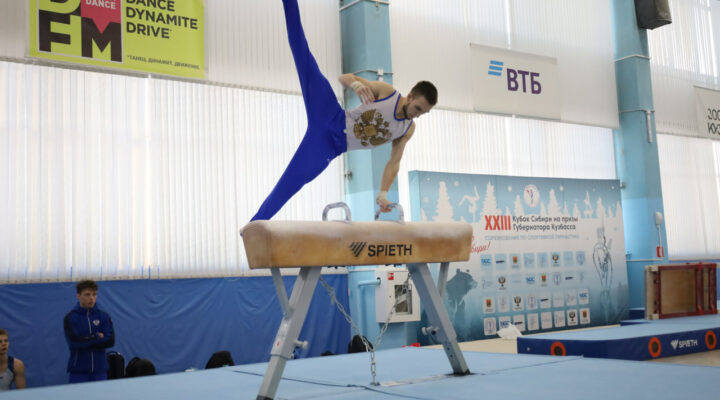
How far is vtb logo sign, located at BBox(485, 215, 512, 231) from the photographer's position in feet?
33.8

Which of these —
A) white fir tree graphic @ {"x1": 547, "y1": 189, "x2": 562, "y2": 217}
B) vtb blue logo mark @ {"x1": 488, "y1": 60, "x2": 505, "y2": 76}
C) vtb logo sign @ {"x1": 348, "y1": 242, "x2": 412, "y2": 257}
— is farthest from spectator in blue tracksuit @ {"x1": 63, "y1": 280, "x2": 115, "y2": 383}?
vtb blue logo mark @ {"x1": 488, "y1": 60, "x2": 505, "y2": 76}

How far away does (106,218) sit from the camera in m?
7.88

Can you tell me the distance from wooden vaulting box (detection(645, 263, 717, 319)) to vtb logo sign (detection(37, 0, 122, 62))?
779 cm

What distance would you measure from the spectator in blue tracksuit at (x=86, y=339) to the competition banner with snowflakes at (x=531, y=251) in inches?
189

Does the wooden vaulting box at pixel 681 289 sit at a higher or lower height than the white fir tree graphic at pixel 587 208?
lower

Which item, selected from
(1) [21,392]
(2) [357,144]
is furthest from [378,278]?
(1) [21,392]

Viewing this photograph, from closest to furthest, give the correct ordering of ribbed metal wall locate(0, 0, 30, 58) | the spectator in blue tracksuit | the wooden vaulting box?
1. the spectator in blue tracksuit
2. ribbed metal wall locate(0, 0, 30, 58)
3. the wooden vaulting box

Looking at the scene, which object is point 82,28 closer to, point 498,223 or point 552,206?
point 498,223

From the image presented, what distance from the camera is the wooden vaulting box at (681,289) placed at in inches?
365

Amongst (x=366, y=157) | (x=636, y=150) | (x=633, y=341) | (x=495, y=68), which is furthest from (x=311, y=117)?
(x=636, y=150)

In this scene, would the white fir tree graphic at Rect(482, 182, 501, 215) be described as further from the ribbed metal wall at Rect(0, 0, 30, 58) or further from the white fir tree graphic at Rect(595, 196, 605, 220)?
the ribbed metal wall at Rect(0, 0, 30, 58)

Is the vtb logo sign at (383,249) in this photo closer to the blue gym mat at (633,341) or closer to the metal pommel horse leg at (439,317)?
the metal pommel horse leg at (439,317)

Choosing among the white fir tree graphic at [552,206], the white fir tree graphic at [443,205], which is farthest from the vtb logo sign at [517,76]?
the white fir tree graphic at [443,205]

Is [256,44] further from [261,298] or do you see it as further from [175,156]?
[261,298]
